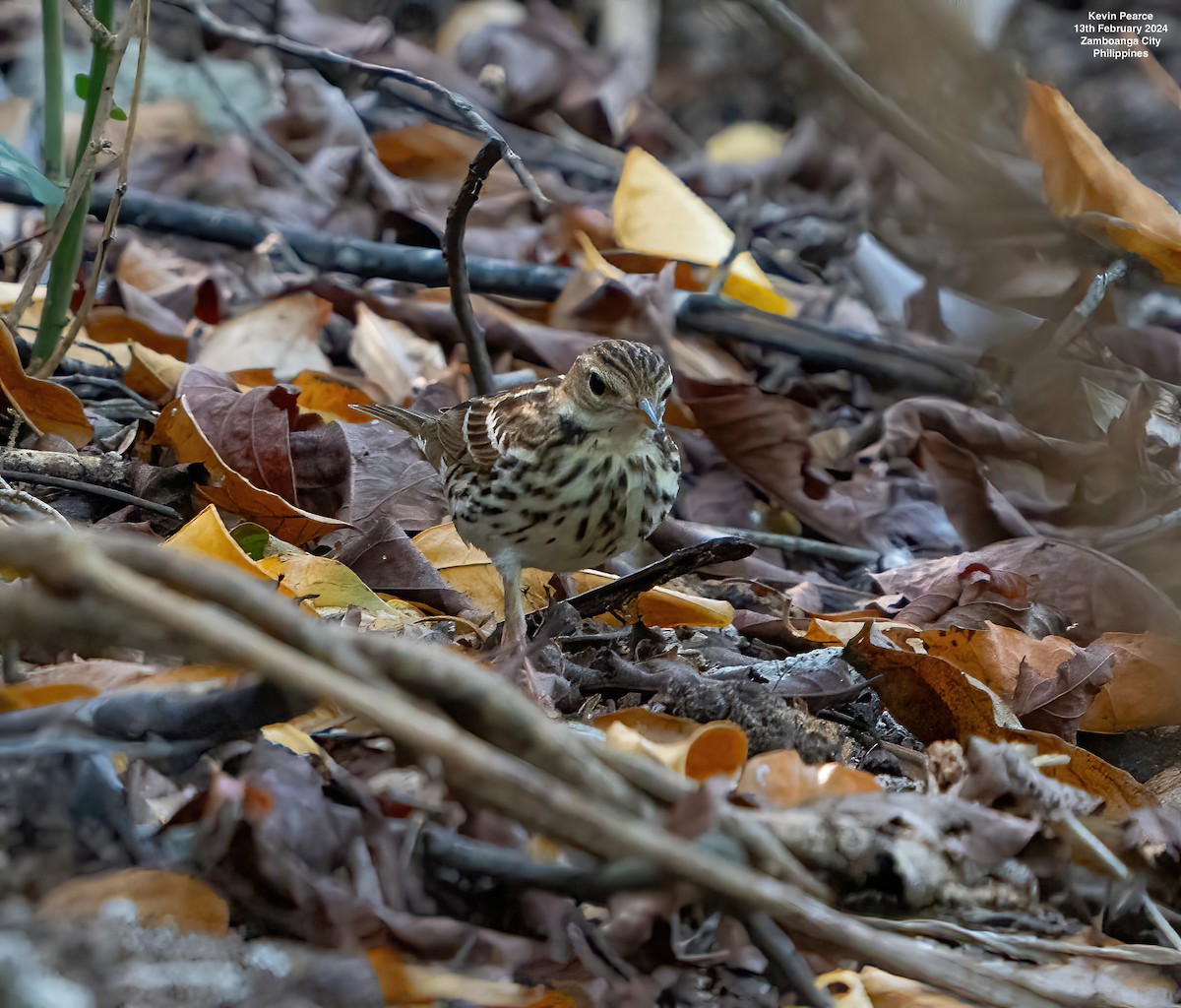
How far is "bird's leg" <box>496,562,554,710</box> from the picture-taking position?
2.88m

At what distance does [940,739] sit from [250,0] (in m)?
6.73

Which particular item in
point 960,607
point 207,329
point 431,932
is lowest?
point 207,329

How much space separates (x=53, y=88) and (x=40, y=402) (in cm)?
87

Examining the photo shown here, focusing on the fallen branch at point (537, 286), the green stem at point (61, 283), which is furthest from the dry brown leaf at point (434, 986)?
the fallen branch at point (537, 286)

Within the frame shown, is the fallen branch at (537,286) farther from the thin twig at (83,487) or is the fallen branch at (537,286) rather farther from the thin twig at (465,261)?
the thin twig at (83,487)

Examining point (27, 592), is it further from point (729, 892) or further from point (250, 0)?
point (250, 0)

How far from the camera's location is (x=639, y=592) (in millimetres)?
3336

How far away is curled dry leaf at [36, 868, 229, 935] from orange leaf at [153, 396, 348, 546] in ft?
6.08

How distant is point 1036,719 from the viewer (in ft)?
10.1

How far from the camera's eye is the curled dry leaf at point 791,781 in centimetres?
218

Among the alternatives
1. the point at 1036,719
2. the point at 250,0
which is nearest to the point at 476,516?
the point at 1036,719

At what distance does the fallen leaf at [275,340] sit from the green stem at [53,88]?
1.00 m

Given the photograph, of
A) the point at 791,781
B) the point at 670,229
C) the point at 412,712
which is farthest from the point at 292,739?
the point at 670,229

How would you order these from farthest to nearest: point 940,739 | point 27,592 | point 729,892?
point 940,739 < point 27,592 < point 729,892
